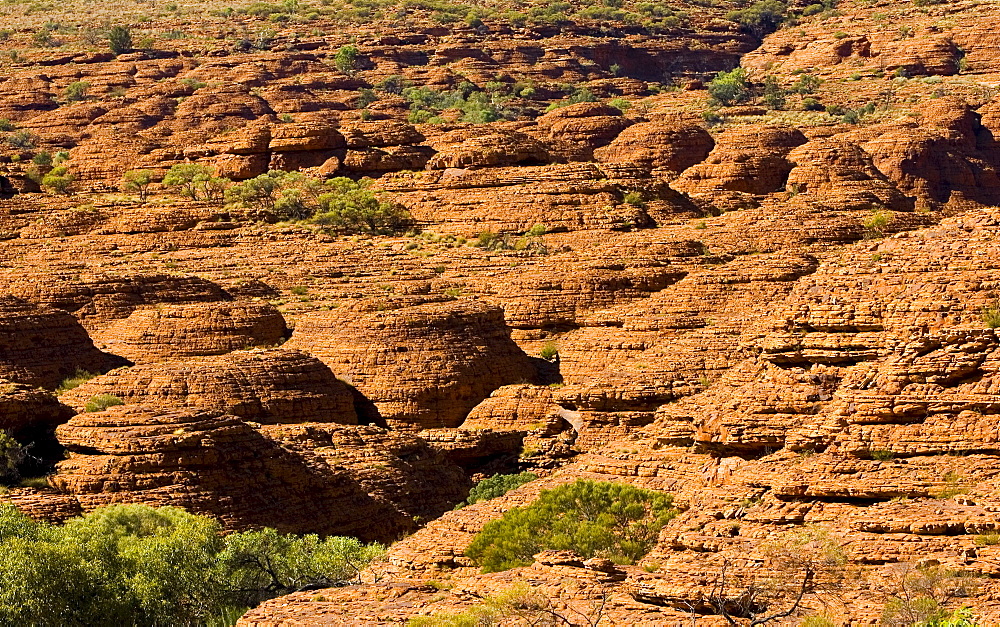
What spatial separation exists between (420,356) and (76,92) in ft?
274

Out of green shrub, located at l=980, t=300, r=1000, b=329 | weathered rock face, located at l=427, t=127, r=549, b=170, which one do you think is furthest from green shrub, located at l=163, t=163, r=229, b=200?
green shrub, located at l=980, t=300, r=1000, b=329

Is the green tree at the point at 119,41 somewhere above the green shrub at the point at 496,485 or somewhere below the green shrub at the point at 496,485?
below

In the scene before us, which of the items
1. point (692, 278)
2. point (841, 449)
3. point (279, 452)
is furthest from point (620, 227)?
point (841, 449)

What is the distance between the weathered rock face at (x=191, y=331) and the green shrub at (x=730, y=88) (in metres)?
77.9

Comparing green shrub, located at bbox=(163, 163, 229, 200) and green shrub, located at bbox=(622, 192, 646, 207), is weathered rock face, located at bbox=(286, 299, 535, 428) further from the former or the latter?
green shrub, located at bbox=(163, 163, 229, 200)

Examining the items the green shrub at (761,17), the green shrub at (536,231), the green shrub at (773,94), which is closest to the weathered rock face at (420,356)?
the green shrub at (536,231)

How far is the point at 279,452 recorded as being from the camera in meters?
53.8

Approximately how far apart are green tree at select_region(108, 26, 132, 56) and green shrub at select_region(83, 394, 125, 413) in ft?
341

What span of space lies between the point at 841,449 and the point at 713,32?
148424 millimetres

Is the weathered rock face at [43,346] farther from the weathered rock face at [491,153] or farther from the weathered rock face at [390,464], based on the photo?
the weathered rock face at [491,153]

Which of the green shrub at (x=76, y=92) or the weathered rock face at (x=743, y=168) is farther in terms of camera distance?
the green shrub at (x=76, y=92)

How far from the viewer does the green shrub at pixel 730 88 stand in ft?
490

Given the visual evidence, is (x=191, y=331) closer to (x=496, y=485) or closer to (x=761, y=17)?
(x=496, y=485)

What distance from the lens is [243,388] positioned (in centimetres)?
6262
